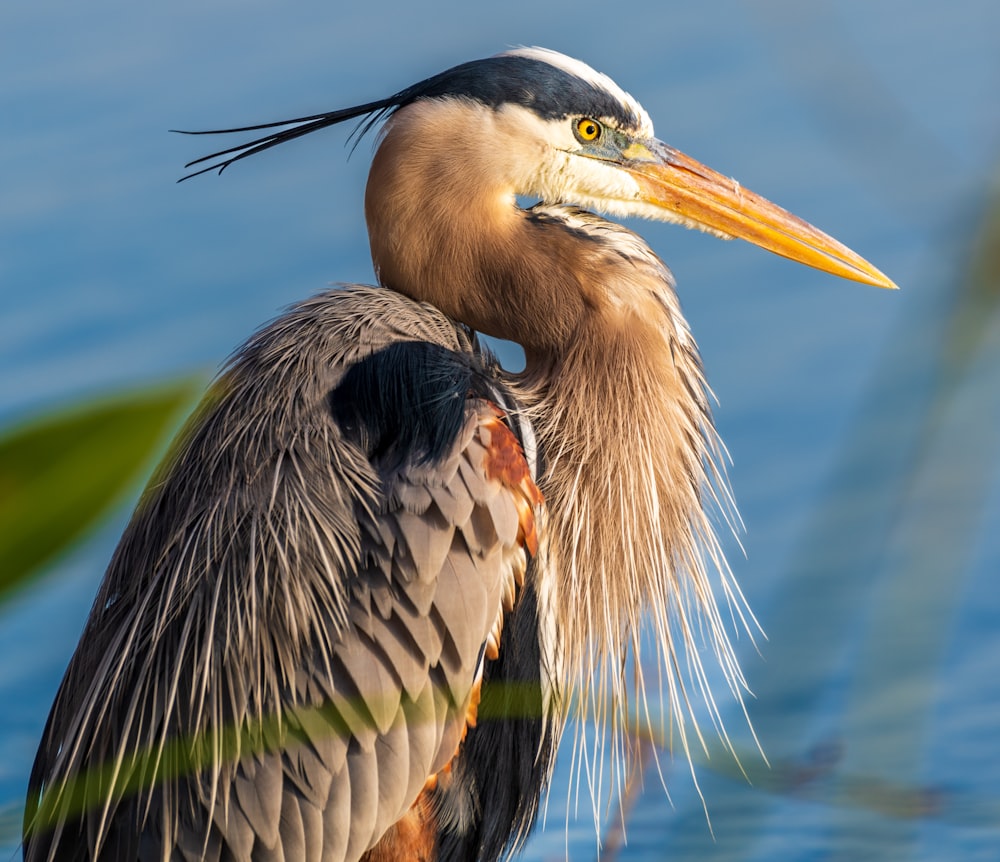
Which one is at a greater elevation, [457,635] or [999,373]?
[999,373]

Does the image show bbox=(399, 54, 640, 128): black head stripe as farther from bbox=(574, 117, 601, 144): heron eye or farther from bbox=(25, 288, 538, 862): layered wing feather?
bbox=(25, 288, 538, 862): layered wing feather

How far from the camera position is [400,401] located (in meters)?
2.20

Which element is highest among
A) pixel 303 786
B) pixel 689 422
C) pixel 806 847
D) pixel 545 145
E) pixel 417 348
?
pixel 545 145

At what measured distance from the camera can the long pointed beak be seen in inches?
101

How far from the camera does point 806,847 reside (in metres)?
4.00

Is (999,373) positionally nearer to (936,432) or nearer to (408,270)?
(936,432)

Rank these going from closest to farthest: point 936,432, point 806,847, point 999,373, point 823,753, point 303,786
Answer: point 936,432 → point 999,373 → point 823,753 → point 303,786 → point 806,847

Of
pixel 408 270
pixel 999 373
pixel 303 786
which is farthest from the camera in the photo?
pixel 408 270

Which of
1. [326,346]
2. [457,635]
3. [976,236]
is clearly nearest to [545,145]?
[326,346]

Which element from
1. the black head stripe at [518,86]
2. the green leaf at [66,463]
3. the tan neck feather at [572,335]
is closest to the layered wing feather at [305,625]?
the tan neck feather at [572,335]

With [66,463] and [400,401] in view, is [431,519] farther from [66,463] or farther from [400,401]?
[66,463]

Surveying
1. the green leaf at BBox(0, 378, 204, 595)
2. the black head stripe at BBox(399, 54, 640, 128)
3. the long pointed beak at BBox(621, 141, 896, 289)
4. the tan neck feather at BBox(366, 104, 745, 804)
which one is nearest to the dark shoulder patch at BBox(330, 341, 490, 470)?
the tan neck feather at BBox(366, 104, 745, 804)

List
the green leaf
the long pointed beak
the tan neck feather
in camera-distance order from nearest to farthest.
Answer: the green leaf, the tan neck feather, the long pointed beak

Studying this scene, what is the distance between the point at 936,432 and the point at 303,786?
6.22 ft
